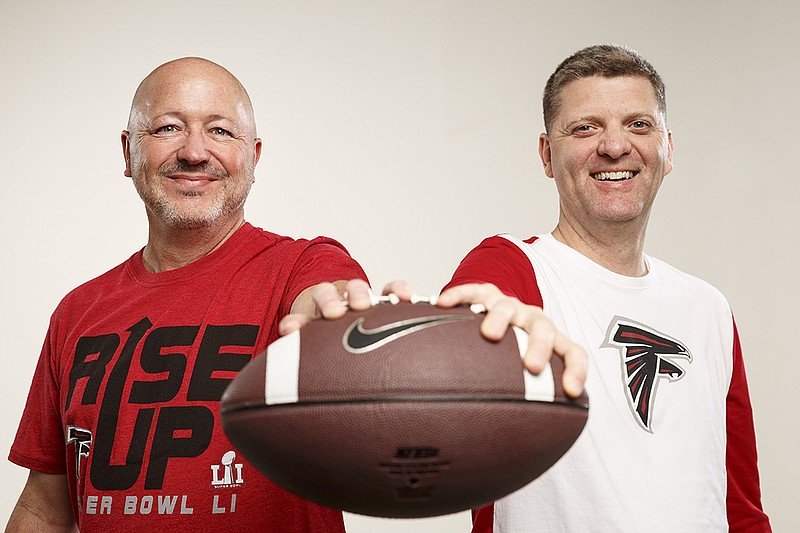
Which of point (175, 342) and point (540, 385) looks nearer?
point (540, 385)

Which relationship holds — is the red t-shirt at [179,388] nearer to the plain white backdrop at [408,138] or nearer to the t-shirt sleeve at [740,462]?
the t-shirt sleeve at [740,462]

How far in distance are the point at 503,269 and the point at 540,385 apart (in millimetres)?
531

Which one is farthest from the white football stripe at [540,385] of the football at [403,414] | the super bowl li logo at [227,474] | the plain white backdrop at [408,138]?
the plain white backdrop at [408,138]

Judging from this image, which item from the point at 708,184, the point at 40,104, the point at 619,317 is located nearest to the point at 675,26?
the point at 708,184

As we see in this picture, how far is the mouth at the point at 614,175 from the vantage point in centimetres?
154

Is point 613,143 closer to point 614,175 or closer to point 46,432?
point 614,175

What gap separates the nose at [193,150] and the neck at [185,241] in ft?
0.36

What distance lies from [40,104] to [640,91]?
74.4 inches

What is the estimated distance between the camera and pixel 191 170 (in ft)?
4.91

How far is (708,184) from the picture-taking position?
2.92 metres

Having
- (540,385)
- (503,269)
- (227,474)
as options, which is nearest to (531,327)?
(540,385)

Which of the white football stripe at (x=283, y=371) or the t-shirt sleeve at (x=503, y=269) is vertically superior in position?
the t-shirt sleeve at (x=503, y=269)

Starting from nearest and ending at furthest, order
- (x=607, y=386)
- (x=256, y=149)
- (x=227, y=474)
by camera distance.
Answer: (x=227, y=474) < (x=607, y=386) < (x=256, y=149)

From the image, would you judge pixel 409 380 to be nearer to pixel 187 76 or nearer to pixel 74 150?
pixel 187 76
